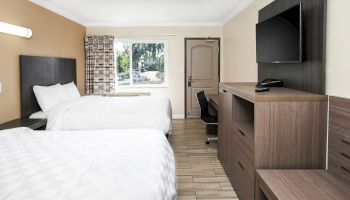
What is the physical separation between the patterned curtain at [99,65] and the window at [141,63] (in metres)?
0.42

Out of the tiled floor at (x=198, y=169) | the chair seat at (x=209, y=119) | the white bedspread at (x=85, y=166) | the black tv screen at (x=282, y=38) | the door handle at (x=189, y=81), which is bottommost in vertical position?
the tiled floor at (x=198, y=169)

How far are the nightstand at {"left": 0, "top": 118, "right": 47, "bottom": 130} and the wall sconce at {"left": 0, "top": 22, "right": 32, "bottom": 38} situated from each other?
1.12m

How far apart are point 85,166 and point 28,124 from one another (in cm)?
220

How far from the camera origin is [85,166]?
1828 mm

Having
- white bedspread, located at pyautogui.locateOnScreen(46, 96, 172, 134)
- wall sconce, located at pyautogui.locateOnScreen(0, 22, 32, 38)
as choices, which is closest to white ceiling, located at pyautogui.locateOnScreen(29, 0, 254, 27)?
wall sconce, located at pyautogui.locateOnScreen(0, 22, 32, 38)

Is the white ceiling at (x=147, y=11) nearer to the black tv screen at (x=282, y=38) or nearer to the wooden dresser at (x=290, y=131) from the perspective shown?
the black tv screen at (x=282, y=38)

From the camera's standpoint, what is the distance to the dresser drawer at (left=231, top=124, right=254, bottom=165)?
2.38 meters

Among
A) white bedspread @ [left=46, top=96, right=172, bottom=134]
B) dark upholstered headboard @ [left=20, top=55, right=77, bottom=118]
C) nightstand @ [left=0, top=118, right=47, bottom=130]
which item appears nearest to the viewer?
nightstand @ [left=0, top=118, right=47, bottom=130]

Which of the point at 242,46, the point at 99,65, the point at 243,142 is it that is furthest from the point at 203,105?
the point at 99,65

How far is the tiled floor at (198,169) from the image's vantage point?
10.3 ft

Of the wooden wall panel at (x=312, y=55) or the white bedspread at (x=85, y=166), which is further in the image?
the wooden wall panel at (x=312, y=55)

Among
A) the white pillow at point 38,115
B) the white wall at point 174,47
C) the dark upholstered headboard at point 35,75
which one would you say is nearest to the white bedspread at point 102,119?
the white pillow at point 38,115

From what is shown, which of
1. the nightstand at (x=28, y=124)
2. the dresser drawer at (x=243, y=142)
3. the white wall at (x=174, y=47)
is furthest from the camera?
the white wall at (x=174, y=47)

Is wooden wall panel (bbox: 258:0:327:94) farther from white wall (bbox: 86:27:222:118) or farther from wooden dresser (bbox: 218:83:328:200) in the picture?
white wall (bbox: 86:27:222:118)
